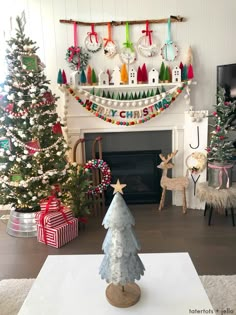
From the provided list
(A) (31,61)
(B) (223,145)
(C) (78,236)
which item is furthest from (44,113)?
(B) (223,145)

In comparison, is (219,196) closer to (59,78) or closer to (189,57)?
(189,57)

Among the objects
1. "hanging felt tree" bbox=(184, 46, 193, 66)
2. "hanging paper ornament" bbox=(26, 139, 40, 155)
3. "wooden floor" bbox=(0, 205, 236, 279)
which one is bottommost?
"wooden floor" bbox=(0, 205, 236, 279)

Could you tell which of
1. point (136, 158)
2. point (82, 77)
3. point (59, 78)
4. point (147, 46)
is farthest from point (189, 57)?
point (59, 78)

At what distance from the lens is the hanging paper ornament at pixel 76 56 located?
10.8 feet

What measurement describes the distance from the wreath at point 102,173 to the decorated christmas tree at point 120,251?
1.86 metres

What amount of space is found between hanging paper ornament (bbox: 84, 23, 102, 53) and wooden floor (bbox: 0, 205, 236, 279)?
6.20 ft

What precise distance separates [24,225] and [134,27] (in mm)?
2408

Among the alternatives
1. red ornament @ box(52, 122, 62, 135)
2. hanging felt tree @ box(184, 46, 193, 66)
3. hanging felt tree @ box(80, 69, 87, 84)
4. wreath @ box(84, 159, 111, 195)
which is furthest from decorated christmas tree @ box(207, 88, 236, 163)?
red ornament @ box(52, 122, 62, 135)

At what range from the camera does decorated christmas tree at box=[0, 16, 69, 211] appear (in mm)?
2797

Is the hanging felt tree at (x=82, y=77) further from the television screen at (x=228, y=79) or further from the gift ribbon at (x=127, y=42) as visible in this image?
the television screen at (x=228, y=79)

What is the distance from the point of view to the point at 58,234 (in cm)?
270

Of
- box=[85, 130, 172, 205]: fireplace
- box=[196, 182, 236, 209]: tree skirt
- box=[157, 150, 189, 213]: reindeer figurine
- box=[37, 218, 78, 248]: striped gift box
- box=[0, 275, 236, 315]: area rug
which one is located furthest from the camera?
box=[85, 130, 172, 205]: fireplace

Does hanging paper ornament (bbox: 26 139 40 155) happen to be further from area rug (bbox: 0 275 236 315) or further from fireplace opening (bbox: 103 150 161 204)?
area rug (bbox: 0 275 236 315)

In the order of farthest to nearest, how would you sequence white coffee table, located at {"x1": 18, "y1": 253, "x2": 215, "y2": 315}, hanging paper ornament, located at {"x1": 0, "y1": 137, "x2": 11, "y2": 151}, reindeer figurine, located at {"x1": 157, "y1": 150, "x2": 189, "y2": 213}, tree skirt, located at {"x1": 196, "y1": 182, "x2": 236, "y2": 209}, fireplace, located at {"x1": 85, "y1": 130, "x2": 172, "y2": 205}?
fireplace, located at {"x1": 85, "y1": 130, "x2": 172, "y2": 205}
reindeer figurine, located at {"x1": 157, "y1": 150, "x2": 189, "y2": 213}
tree skirt, located at {"x1": 196, "y1": 182, "x2": 236, "y2": 209}
hanging paper ornament, located at {"x1": 0, "y1": 137, "x2": 11, "y2": 151}
white coffee table, located at {"x1": 18, "y1": 253, "x2": 215, "y2": 315}
